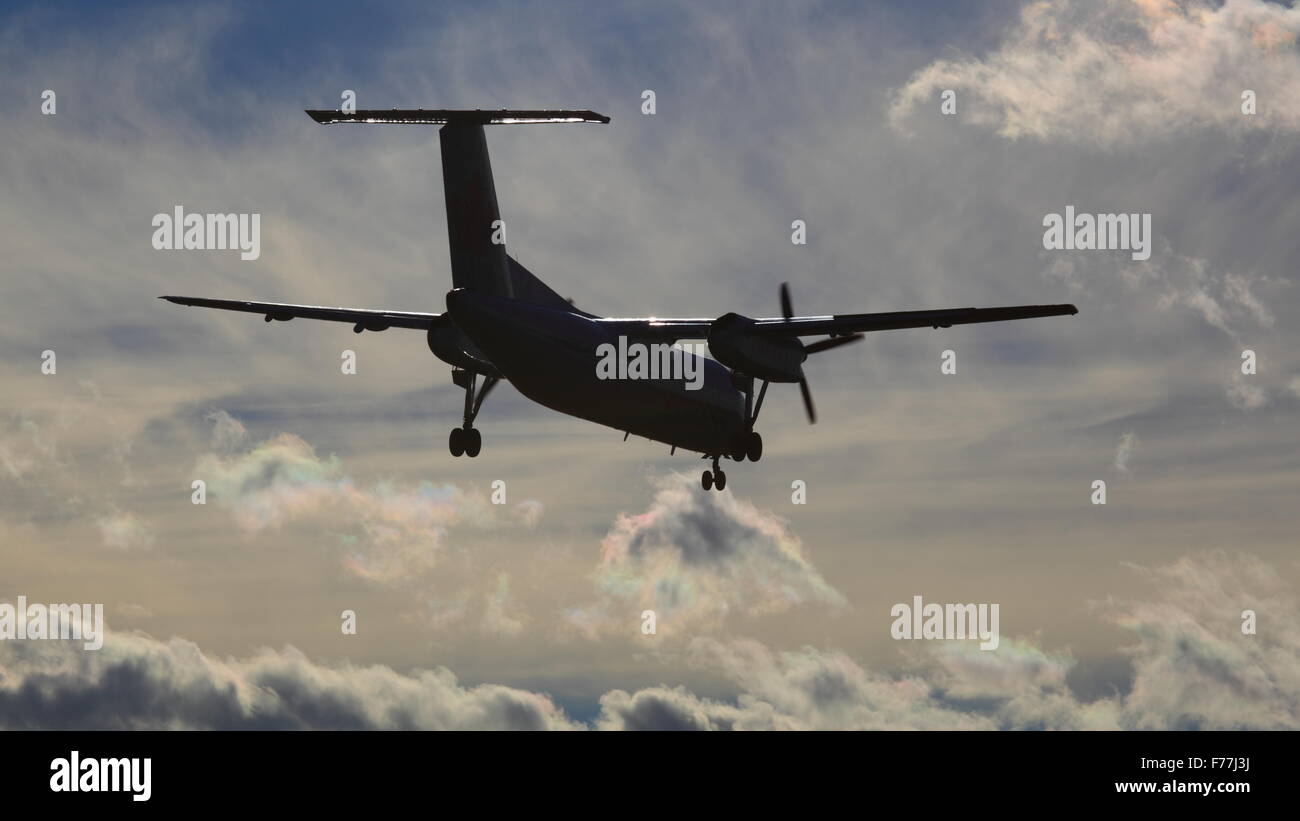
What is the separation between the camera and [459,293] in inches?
1465

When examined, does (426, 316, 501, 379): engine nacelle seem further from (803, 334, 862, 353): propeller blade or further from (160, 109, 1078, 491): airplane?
(803, 334, 862, 353): propeller blade

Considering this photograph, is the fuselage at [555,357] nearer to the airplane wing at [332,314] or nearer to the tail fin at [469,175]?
the tail fin at [469,175]

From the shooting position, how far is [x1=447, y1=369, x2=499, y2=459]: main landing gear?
42.8 meters

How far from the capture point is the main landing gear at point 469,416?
4278 centimetres

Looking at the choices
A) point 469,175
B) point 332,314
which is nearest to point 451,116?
point 469,175

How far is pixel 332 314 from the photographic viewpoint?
4478 cm

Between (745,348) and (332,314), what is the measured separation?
14817mm

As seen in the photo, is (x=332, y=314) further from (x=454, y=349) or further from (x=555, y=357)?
(x=555, y=357)

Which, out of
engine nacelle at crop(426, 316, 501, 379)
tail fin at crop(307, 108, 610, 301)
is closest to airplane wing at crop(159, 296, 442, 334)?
engine nacelle at crop(426, 316, 501, 379)

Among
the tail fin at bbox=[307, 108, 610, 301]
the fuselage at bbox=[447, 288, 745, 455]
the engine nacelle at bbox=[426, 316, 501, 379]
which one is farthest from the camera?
the engine nacelle at bbox=[426, 316, 501, 379]

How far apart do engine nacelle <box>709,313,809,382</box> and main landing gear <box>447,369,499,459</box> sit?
8.24m

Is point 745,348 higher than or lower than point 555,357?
higher

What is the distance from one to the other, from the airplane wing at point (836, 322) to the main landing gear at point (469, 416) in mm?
5717
